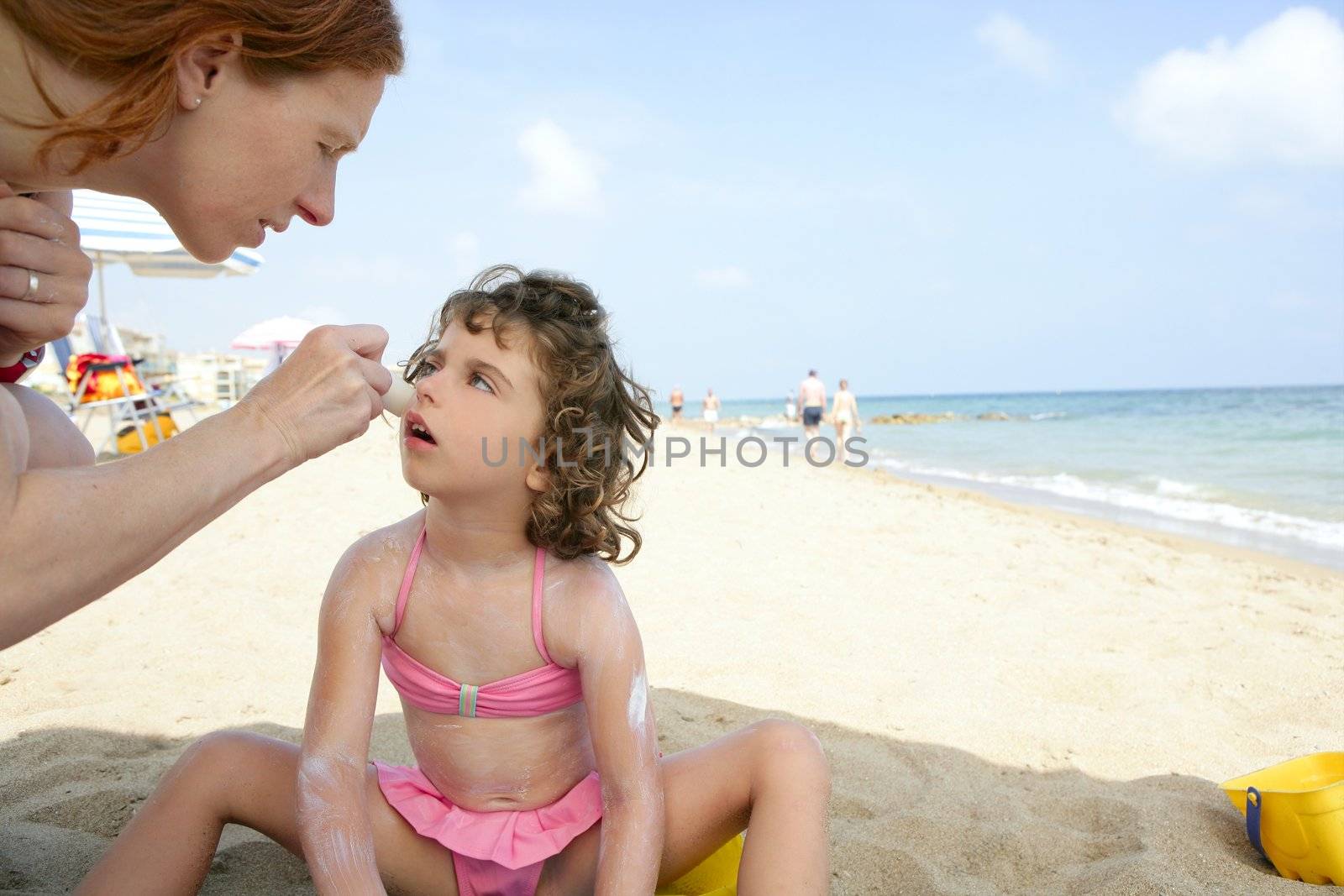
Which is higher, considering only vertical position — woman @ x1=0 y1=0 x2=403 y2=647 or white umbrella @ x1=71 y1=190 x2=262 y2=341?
white umbrella @ x1=71 y1=190 x2=262 y2=341

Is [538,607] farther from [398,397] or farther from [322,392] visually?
[322,392]

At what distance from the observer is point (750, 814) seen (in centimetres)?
202

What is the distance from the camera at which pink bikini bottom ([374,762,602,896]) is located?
200cm

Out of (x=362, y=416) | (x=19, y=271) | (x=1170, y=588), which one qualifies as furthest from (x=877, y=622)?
(x=19, y=271)

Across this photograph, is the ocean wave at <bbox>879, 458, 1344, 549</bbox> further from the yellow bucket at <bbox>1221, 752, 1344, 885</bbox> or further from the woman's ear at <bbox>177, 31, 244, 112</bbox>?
the woman's ear at <bbox>177, 31, 244, 112</bbox>

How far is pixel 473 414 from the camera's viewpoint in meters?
2.04

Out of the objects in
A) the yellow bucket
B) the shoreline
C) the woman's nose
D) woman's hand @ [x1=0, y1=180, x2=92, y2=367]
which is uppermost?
the woman's nose

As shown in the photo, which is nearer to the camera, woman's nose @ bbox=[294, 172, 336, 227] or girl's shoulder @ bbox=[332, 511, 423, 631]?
woman's nose @ bbox=[294, 172, 336, 227]

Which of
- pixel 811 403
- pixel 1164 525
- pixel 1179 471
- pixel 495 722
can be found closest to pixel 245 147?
pixel 495 722

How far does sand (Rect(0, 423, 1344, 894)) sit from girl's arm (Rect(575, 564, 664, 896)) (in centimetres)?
67

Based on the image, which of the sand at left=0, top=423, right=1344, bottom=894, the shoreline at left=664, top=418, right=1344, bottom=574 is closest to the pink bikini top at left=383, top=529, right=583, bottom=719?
the sand at left=0, top=423, right=1344, bottom=894

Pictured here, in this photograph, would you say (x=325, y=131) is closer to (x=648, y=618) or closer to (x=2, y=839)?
(x=2, y=839)

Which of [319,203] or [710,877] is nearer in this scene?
[319,203]

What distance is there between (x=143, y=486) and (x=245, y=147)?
1.98 ft
